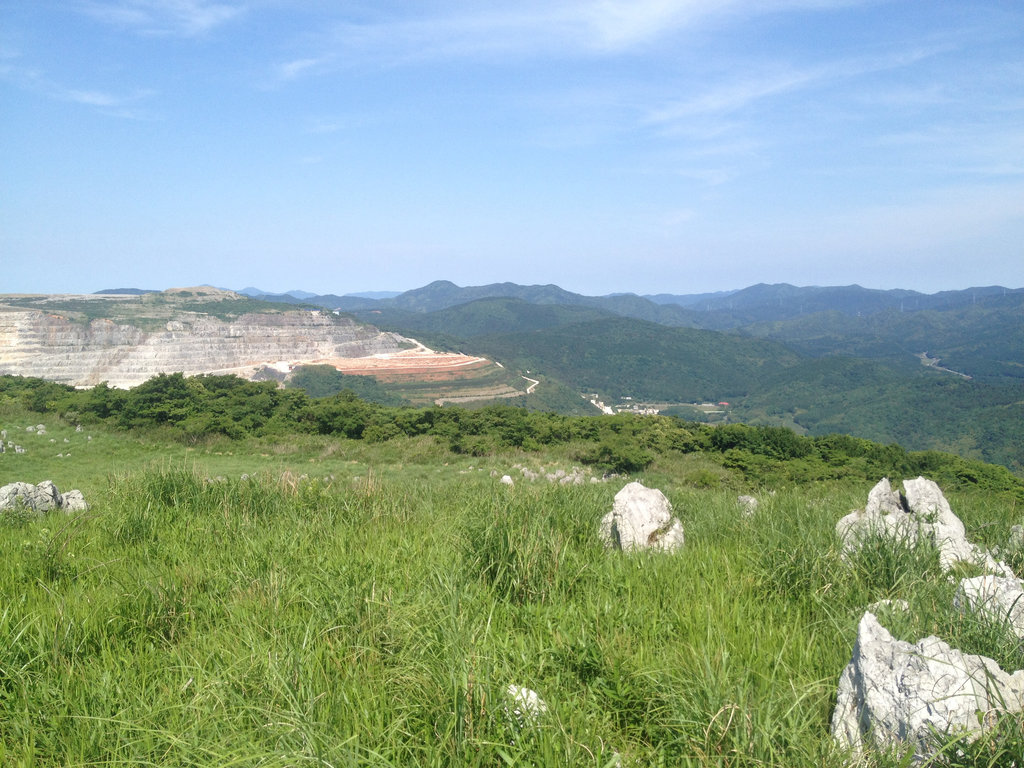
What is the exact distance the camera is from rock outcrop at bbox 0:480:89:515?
19.8 feet

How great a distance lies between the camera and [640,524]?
4.77 m

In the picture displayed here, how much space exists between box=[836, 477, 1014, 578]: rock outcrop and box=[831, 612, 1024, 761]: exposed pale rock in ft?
4.26

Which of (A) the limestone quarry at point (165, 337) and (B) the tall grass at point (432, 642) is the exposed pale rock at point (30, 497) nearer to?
(B) the tall grass at point (432, 642)

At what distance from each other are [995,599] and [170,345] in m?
98.2

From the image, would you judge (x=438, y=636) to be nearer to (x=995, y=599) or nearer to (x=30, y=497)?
(x=995, y=599)

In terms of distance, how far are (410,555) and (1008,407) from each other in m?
110

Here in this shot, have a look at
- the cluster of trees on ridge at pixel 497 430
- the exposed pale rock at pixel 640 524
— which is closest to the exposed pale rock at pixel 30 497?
the exposed pale rock at pixel 640 524

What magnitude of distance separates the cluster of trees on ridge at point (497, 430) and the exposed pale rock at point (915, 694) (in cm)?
1456

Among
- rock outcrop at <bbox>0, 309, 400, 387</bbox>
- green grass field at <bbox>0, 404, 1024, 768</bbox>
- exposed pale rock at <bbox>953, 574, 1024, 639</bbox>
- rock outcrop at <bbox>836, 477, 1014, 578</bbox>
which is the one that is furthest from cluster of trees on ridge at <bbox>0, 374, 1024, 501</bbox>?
rock outcrop at <bbox>0, 309, 400, 387</bbox>

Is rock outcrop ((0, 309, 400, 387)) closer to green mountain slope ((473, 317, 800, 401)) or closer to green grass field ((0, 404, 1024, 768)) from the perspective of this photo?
green mountain slope ((473, 317, 800, 401))

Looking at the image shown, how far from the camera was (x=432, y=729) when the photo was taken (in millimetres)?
2225

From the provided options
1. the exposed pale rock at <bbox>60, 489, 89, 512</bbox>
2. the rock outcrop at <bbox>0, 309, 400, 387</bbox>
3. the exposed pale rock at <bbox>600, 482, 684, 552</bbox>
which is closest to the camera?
the exposed pale rock at <bbox>600, 482, 684, 552</bbox>

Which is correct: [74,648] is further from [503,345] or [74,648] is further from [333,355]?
[503,345]

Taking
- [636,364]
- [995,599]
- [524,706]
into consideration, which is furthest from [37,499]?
[636,364]
